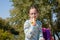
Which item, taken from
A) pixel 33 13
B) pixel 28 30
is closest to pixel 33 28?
pixel 28 30

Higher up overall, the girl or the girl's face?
the girl's face

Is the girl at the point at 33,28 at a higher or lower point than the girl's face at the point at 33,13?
lower

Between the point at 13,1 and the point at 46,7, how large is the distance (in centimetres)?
231

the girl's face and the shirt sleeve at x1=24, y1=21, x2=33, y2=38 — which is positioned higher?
the girl's face

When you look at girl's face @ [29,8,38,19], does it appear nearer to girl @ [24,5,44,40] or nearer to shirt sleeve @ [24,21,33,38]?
girl @ [24,5,44,40]

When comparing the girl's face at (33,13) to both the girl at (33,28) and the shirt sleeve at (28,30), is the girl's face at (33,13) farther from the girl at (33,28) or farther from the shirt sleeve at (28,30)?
the shirt sleeve at (28,30)

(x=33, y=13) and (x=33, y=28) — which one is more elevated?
(x=33, y=13)

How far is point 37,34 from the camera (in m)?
3.20

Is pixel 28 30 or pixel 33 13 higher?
pixel 33 13

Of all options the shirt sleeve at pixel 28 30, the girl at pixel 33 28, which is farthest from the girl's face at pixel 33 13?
the shirt sleeve at pixel 28 30

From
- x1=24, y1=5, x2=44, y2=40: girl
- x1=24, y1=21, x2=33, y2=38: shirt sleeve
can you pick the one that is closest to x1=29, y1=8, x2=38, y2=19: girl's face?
x1=24, y1=5, x2=44, y2=40: girl

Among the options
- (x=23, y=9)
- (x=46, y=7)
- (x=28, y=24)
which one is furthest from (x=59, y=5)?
(x=28, y=24)

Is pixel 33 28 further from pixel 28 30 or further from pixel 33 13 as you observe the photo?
pixel 33 13

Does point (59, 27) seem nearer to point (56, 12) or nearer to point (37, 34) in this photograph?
point (56, 12)
